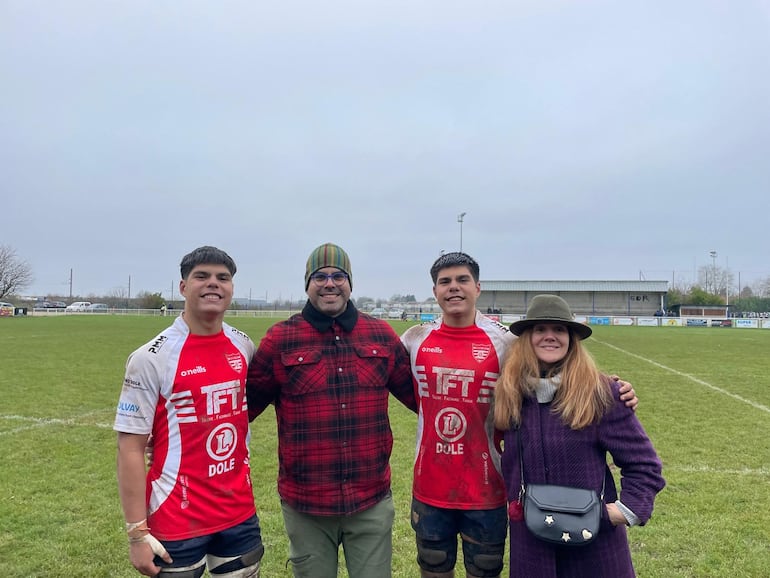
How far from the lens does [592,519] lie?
7.27ft

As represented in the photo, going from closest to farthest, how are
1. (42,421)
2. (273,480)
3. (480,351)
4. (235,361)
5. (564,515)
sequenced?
(564,515) → (235,361) → (480,351) → (273,480) → (42,421)

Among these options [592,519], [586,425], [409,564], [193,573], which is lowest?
[409,564]

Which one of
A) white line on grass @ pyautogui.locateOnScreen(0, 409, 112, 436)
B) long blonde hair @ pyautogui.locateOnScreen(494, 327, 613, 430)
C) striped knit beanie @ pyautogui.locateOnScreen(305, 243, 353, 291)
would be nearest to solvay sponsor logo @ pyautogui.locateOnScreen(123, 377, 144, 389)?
striped knit beanie @ pyautogui.locateOnScreen(305, 243, 353, 291)

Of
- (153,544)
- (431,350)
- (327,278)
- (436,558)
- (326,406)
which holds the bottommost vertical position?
(436,558)

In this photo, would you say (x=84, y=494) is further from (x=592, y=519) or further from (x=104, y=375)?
(x=104, y=375)

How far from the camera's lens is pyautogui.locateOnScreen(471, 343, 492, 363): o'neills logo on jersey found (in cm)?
299

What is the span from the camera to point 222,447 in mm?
2602

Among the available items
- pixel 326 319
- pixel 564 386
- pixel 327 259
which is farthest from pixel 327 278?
pixel 564 386

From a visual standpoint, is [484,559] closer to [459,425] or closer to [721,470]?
[459,425]

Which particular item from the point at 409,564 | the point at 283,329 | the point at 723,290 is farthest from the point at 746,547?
the point at 723,290

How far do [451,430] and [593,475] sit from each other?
2.71 feet

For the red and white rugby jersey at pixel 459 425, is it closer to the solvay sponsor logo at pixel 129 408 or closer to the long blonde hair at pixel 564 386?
the long blonde hair at pixel 564 386

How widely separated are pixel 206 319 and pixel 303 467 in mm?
955

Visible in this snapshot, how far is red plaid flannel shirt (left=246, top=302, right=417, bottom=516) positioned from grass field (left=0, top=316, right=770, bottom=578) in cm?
145
